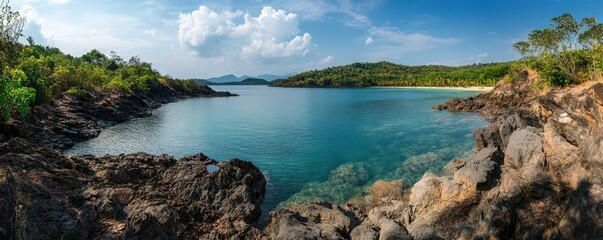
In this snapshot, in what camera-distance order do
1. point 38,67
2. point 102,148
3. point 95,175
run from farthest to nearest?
point 38,67
point 102,148
point 95,175

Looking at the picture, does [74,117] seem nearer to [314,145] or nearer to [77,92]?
[77,92]

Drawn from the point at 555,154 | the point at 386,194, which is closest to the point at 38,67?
the point at 386,194

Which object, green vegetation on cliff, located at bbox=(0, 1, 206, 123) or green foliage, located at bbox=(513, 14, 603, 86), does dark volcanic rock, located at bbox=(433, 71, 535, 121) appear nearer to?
green foliage, located at bbox=(513, 14, 603, 86)

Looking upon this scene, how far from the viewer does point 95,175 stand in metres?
28.3

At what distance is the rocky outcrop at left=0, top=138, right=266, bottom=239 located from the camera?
1775 centimetres

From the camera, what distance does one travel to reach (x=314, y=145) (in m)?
51.7

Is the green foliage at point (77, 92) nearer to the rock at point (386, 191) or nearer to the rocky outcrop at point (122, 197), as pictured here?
the rocky outcrop at point (122, 197)

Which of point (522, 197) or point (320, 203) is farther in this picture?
point (320, 203)

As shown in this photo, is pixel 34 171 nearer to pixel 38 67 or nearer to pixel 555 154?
pixel 555 154

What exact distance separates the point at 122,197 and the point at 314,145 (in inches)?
1257

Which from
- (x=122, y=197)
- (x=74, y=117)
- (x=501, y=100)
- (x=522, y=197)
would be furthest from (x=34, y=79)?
(x=501, y=100)

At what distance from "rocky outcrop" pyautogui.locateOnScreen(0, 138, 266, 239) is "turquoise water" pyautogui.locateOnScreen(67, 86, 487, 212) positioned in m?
4.52

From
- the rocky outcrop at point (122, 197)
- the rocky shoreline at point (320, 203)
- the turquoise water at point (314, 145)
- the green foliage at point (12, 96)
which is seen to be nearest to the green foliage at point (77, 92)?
the turquoise water at point (314, 145)

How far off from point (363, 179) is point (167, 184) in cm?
1992
